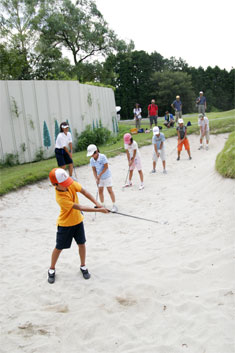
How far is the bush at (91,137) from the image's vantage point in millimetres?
14836

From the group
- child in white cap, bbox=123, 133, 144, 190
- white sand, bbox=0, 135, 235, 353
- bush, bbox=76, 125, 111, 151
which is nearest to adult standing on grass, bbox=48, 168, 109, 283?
white sand, bbox=0, 135, 235, 353

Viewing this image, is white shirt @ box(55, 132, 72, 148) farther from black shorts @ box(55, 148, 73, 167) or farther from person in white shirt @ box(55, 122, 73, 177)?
black shorts @ box(55, 148, 73, 167)

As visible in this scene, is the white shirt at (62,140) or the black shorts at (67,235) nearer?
the black shorts at (67,235)

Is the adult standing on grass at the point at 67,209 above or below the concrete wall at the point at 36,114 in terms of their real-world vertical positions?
below

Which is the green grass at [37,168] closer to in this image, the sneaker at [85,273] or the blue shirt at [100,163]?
the blue shirt at [100,163]

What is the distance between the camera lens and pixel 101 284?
4.80 metres

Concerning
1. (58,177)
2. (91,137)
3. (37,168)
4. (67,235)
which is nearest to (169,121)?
(91,137)

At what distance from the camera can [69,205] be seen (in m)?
4.48

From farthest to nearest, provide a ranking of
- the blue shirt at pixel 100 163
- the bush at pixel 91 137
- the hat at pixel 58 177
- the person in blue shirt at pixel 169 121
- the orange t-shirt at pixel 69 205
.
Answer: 1. the person in blue shirt at pixel 169 121
2. the bush at pixel 91 137
3. the blue shirt at pixel 100 163
4. the orange t-shirt at pixel 69 205
5. the hat at pixel 58 177

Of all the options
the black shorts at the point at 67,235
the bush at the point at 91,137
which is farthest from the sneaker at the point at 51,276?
the bush at the point at 91,137

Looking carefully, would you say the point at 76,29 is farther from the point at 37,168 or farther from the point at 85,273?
the point at 85,273

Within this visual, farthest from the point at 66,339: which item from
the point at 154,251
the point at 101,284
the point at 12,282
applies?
the point at 154,251

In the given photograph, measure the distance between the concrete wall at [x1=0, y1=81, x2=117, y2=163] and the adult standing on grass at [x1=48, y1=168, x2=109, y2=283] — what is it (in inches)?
326

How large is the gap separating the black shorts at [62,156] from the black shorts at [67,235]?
510 centimetres
